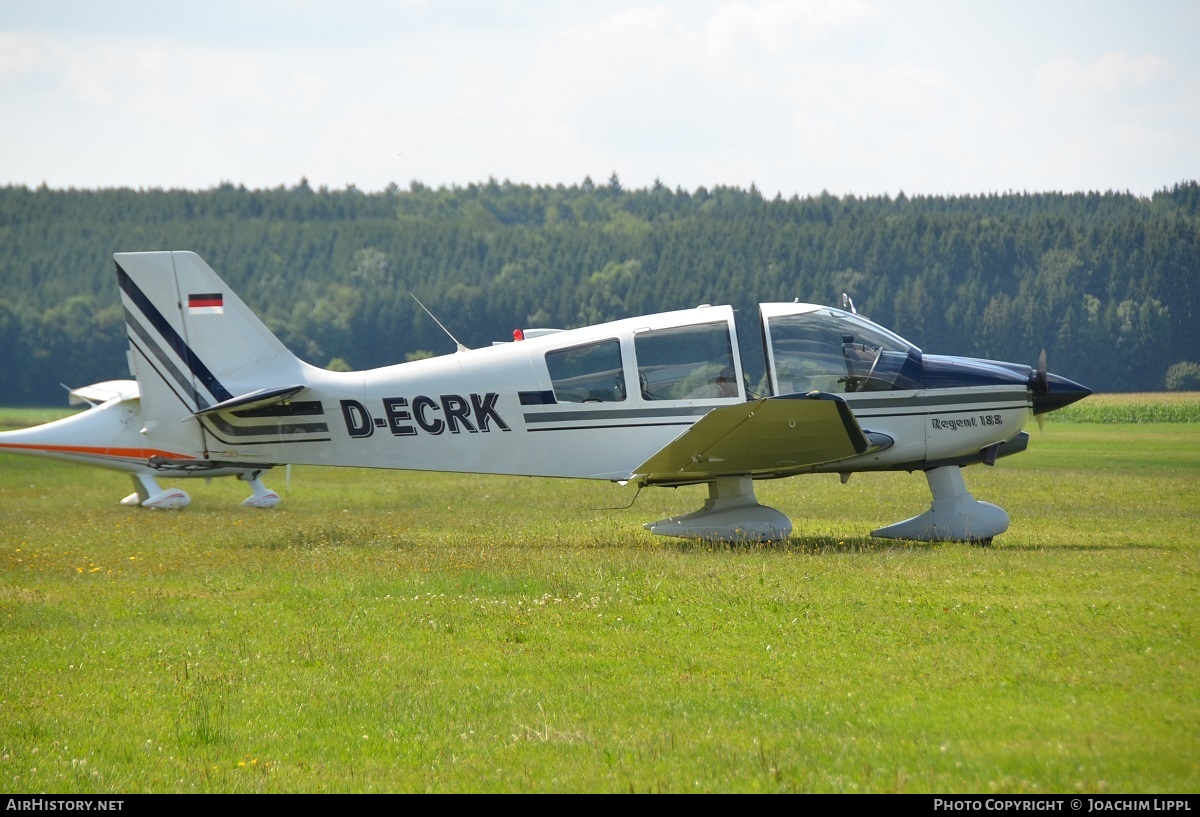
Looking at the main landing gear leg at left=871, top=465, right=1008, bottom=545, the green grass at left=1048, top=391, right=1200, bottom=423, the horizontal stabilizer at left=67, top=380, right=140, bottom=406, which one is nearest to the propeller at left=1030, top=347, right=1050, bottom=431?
the main landing gear leg at left=871, top=465, right=1008, bottom=545

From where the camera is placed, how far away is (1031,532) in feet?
45.0

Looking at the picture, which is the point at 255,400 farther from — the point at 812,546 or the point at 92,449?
the point at 92,449

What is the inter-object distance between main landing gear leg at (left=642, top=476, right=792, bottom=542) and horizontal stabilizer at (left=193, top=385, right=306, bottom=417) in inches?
169

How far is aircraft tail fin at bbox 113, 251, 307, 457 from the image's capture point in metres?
13.2

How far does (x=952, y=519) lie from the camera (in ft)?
41.5

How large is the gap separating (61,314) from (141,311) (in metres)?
82.8

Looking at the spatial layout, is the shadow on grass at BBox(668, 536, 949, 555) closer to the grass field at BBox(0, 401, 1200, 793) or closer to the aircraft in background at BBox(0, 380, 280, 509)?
the grass field at BBox(0, 401, 1200, 793)

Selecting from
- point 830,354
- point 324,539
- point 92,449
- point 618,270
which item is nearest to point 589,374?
point 830,354

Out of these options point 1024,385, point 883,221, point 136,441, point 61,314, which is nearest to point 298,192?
point 61,314

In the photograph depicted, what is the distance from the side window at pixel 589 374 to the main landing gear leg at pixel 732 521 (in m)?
1.55

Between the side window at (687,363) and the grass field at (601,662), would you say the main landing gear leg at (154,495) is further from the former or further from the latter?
the side window at (687,363)

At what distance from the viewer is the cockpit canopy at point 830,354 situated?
12422 millimetres

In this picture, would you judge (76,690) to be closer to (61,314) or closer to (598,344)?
(598,344)

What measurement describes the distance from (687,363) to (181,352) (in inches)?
226
